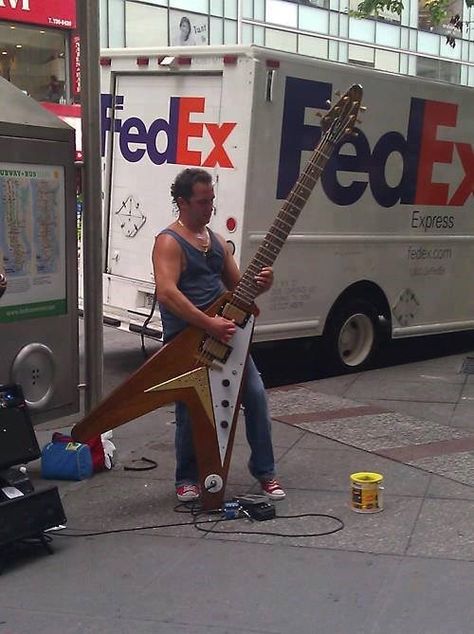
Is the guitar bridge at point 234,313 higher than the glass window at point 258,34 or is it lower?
lower

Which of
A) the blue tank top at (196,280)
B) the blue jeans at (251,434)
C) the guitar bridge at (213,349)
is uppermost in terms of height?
the blue tank top at (196,280)

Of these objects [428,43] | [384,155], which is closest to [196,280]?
[384,155]

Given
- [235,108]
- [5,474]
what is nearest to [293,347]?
[235,108]

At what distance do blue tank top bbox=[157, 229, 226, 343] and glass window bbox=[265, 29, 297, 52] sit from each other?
77.3 ft

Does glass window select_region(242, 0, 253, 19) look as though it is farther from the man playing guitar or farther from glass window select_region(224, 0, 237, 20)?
the man playing guitar

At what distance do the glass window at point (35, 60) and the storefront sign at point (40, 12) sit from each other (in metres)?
0.25

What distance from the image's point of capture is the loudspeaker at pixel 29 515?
4328mm

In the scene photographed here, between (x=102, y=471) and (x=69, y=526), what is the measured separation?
0.89 metres

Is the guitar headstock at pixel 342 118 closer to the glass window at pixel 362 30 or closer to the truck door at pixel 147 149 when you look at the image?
the truck door at pixel 147 149

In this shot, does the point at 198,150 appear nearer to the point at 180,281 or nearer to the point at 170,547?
the point at 180,281

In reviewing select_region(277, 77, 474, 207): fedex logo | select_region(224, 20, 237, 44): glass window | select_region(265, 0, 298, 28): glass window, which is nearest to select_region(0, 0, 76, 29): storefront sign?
select_region(224, 20, 237, 44): glass window

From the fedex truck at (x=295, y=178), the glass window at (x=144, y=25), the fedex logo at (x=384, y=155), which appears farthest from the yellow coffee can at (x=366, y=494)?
the glass window at (x=144, y=25)

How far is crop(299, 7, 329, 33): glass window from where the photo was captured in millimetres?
28406

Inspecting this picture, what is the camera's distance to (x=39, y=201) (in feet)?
18.2
